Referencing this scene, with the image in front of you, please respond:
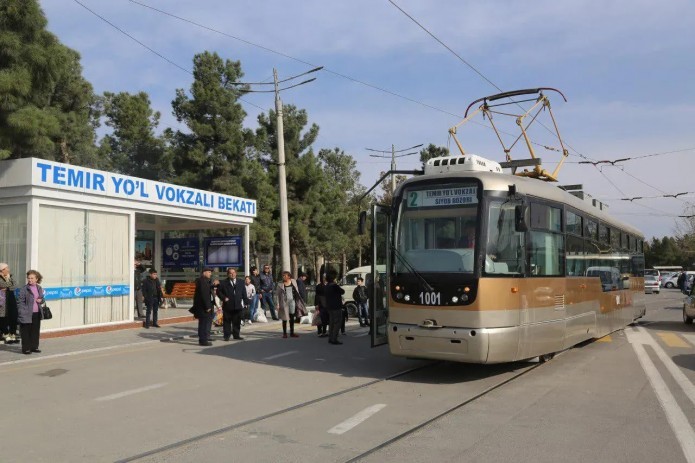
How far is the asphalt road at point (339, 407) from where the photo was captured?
5.76m

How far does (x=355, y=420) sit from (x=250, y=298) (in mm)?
11719

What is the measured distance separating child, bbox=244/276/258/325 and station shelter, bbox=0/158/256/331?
330cm

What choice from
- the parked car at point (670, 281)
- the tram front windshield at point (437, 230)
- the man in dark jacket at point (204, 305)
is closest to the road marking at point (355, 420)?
the tram front windshield at point (437, 230)

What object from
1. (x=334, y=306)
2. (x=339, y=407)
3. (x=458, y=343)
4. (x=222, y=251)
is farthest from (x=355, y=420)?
(x=222, y=251)

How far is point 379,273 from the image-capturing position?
1002cm

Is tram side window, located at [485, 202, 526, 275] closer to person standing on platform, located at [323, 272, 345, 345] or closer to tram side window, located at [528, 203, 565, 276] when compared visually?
tram side window, located at [528, 203, 565, 276]

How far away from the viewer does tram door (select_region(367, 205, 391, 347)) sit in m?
9.79

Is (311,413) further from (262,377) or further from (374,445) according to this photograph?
(262,377)

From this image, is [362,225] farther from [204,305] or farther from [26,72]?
[26,72]

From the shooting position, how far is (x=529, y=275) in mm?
9406

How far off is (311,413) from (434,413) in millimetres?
1437

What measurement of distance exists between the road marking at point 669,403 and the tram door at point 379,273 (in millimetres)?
4057

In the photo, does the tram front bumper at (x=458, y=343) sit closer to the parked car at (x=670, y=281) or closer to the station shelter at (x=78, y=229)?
the station shelter at (x=78, y=229)

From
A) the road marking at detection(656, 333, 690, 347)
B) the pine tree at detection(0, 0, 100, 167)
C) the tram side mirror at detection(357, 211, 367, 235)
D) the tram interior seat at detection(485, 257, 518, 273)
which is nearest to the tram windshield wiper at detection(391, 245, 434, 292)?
the tram side mirror at detection(357, 211, 367, 235)
